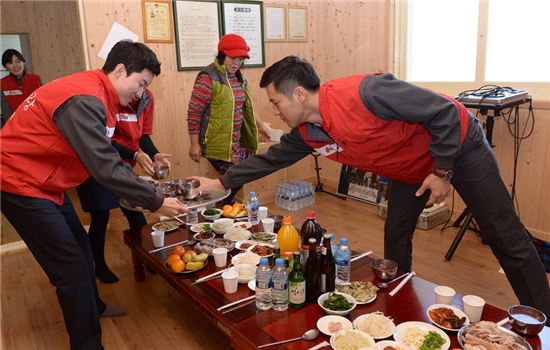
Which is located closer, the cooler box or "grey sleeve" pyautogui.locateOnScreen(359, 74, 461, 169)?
"grey sleeve" pyautogui.locateOnScreen(359, 74, 461, 169)

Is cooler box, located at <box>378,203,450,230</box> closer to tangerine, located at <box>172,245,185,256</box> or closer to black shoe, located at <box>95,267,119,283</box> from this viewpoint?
tangerine, located at <box>172,245,185,256</box>

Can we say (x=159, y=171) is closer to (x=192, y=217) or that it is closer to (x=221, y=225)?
(x=192, y=217)

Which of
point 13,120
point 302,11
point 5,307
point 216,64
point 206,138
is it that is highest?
point 302,11

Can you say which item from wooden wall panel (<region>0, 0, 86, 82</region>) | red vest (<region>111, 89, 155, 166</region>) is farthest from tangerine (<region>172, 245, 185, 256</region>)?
wooden wall panel (<region>0, 0, 86, 82</region>)

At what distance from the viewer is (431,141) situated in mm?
1655

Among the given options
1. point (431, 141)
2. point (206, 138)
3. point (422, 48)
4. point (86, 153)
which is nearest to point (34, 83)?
point (206, 138)

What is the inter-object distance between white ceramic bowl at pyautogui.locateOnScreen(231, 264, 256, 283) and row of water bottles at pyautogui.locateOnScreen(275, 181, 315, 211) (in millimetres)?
2296

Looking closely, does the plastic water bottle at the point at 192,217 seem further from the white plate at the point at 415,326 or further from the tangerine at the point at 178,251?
the white plate at the point at 415,326

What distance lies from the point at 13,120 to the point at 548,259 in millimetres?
3067

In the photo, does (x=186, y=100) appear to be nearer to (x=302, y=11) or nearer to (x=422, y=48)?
(x=302, y=11)

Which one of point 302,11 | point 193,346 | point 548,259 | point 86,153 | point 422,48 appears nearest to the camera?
point 86,153

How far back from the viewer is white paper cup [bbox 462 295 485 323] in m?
1.41

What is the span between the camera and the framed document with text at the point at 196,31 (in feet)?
12.1

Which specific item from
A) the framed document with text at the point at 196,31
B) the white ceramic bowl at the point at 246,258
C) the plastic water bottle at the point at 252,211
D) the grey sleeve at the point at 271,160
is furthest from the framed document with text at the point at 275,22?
the white ceramic bowl at the point at 246,258
